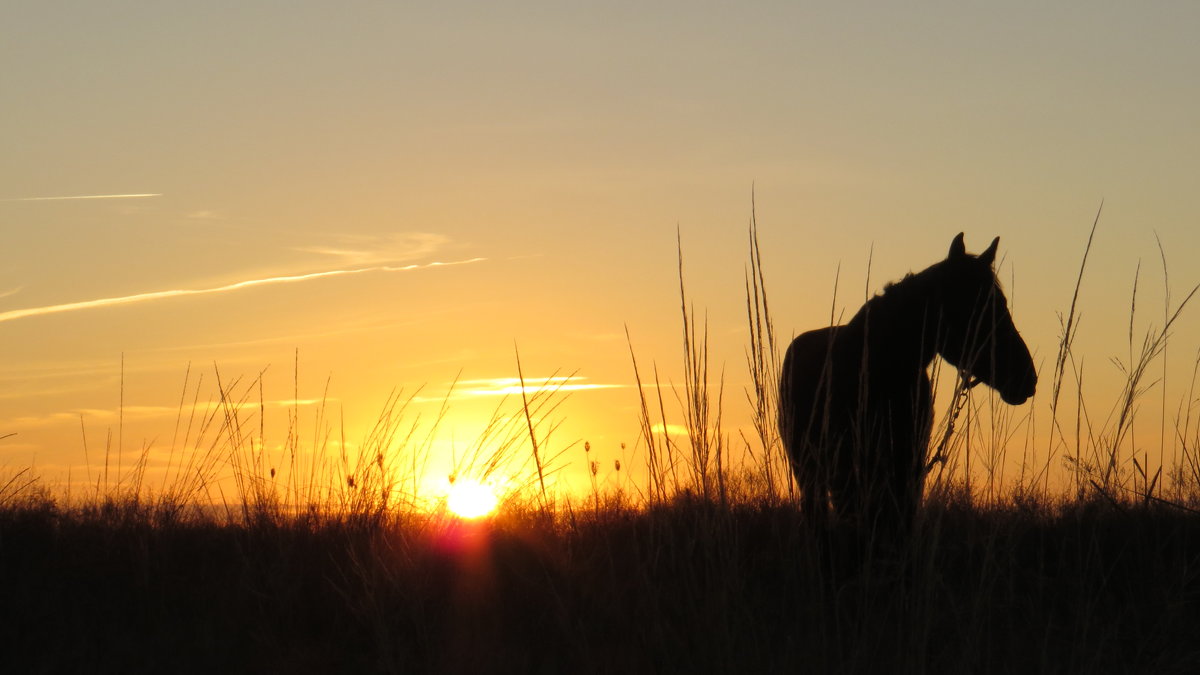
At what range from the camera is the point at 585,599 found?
3584 millimetres

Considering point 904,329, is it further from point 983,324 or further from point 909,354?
point 983,324

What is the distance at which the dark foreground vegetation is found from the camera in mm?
2906

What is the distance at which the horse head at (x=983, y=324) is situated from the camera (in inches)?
169

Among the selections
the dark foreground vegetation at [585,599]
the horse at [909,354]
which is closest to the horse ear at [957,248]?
the horse at [909,354]

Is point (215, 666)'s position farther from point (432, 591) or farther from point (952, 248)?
point (952, 248)

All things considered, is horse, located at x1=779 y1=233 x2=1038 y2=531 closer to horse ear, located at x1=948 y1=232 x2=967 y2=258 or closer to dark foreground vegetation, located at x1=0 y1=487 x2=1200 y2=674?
horse ear, located at x1=948 y1=232 x2=967 y2=258

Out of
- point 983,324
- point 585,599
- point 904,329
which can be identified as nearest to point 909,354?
point 904,329

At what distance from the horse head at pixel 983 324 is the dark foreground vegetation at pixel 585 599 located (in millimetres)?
674

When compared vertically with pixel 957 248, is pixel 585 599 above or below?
below

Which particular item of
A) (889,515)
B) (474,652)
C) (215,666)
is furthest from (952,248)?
(215,666)

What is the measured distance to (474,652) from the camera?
3.16 meters

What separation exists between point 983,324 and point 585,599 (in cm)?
220

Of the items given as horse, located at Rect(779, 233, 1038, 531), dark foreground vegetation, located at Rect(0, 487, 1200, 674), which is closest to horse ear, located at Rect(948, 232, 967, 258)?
horse, located at Rect(779, 233, 1038, 531)

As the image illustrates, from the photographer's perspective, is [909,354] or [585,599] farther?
[909,354]
